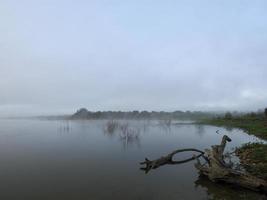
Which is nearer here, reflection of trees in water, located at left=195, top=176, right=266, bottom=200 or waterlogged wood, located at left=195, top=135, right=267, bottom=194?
reflection of trees in water, located at left=195, top=176, right=266, bottom=200

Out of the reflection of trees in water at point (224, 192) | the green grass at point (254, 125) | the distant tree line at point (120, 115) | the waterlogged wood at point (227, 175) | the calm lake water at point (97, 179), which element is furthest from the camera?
the distant tree line at point (120, 115)

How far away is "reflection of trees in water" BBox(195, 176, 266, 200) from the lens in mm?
11453

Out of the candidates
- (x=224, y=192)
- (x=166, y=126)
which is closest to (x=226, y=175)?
(x=224, y=192)

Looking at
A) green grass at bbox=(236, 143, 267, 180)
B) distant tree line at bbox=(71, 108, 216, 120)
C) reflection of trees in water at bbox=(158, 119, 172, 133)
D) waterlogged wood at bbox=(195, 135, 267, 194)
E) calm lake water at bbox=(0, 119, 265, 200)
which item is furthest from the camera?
distant tree line at bbox=(71, 108, 216, 120)

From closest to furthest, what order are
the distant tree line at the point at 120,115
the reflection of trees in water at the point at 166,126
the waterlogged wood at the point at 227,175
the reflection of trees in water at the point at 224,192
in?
the reflection of trees in water at the point at 224,192, the waterlogged wood at the point at 227,175, the reflection of trees in water at the point at 166,126, the distant tree line at the point at 120,115

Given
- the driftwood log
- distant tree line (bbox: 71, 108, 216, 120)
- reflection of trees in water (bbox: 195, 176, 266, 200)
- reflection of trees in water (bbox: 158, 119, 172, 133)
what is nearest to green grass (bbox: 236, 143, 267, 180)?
the driftwood log

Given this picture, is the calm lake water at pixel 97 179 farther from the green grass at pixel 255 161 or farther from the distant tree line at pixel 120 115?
the distant tree line at pixel 120 115

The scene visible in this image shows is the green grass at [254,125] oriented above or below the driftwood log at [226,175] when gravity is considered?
above

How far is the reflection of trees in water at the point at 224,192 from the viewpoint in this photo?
11.5 m

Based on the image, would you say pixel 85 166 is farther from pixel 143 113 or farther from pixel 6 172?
pixel 143 113

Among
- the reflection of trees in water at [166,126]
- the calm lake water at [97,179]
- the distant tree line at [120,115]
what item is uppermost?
the distant tree line at [120,115]

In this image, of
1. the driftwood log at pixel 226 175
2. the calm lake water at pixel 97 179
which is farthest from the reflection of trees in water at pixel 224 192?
the driftwood log at pixel 226 175

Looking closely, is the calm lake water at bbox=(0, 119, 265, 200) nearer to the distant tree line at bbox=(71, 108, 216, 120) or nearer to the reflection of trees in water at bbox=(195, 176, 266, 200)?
the reflection of trees in water at bbox=(195, 176, 266, 200)

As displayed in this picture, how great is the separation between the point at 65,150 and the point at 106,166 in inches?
301
